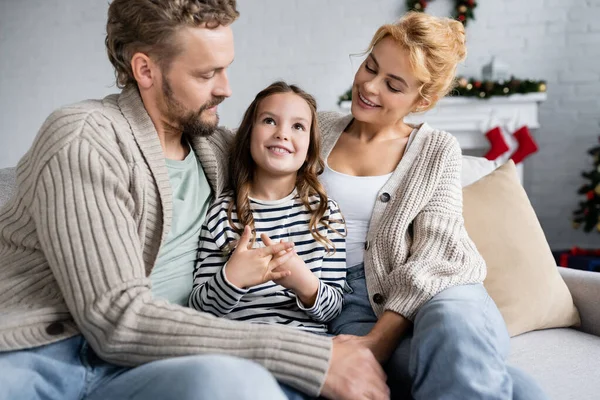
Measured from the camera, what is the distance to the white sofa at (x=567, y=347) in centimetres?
162

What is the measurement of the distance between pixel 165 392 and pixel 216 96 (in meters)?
0.78

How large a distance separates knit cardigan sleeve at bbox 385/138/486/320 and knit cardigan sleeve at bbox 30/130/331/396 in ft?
1.23

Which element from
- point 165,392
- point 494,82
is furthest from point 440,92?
point 494,82

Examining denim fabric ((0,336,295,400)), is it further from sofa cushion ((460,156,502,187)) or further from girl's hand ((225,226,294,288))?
sofa cushion ((460,156,502,187))

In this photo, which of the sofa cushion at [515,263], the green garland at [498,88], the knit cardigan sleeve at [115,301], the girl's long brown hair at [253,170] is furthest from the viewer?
the green garland at [498,88]

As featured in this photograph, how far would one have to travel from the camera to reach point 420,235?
1754mm

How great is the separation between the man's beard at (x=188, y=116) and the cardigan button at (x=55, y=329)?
0.54 meters

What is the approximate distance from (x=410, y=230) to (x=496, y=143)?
2831 mm

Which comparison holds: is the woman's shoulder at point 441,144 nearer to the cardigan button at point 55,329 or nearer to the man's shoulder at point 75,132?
the man's shoulder at point 75,132

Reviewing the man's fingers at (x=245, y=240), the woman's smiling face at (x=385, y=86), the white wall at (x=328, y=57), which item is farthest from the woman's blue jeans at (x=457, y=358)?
the white wall at (x=328, y=57)

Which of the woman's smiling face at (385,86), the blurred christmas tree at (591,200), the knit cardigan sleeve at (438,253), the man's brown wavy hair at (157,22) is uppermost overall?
the man's brown wavy hair at (157,22)

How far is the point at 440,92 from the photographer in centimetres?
200

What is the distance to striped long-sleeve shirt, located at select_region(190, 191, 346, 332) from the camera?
161 cm

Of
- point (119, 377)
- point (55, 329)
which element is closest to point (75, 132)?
point (55, 329)
